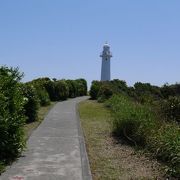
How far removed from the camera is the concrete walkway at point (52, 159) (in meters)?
9.02

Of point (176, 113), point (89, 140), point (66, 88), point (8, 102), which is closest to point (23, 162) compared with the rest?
point (8, 102)

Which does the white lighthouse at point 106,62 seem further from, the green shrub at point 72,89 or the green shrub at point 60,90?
the green shrub at point 60,90

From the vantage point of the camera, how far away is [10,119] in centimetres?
1041

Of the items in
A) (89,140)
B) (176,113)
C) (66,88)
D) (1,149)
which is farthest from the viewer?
(66,88)

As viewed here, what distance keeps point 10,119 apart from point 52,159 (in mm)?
1358

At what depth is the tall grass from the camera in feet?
32.3

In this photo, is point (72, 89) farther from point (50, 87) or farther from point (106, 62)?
point (106, 62)

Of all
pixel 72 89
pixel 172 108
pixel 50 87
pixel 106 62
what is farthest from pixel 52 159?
pixel 106 62

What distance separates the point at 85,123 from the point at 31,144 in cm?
730

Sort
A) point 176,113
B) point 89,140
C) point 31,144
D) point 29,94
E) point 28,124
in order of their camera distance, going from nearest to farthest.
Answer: point 31,144, point 89,140, point 176,113, point 28,124, point 29,94

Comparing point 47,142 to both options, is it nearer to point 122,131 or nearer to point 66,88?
point 122,131

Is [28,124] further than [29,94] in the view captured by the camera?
No

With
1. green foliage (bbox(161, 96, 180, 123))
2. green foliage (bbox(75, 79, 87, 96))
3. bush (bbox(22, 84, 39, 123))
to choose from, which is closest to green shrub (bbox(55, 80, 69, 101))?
green foliage (bbox(75, 79, 87, 96))

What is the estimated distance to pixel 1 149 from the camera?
1024cm
